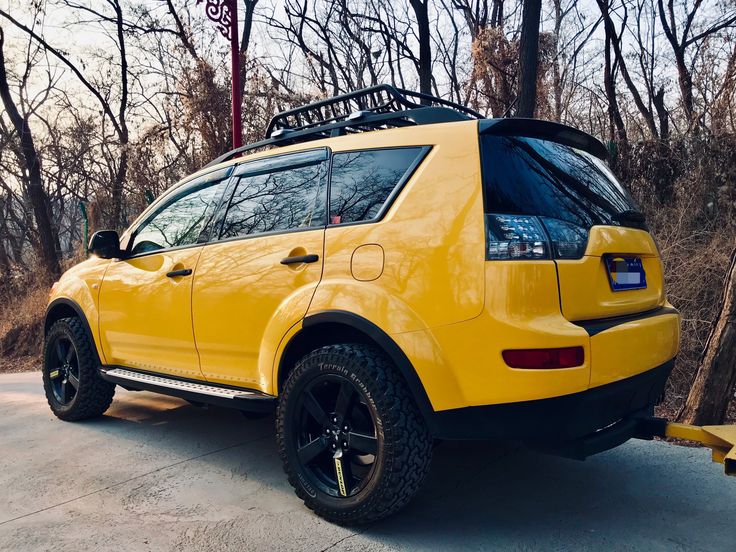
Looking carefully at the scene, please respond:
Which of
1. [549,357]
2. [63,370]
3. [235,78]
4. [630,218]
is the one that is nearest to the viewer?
[549,357]

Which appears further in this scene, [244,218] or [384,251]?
[244,218]

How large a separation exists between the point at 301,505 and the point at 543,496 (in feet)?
4.04

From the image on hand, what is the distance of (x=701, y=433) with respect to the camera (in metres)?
2.65

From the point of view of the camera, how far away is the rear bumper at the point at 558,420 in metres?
2.33

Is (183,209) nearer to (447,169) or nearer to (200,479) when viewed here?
(200,479)

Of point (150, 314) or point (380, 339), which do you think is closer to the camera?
point (380, 339)

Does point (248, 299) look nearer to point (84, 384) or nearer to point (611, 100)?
point (84, 384)

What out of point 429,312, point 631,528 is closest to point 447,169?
point 429,312

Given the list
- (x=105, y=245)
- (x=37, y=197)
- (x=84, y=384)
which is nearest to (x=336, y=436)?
(x=105, y=245)

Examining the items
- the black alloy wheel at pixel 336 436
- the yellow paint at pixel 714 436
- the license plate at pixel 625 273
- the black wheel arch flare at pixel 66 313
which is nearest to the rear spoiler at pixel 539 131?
the license plate at pixel 625 273

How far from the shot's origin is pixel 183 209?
404cm

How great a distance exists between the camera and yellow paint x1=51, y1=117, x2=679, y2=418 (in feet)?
7.66

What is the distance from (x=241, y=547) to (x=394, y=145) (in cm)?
197

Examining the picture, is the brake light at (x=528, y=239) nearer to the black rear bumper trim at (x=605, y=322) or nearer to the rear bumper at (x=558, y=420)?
the black rear bumper trim at (x=605, y=322)
